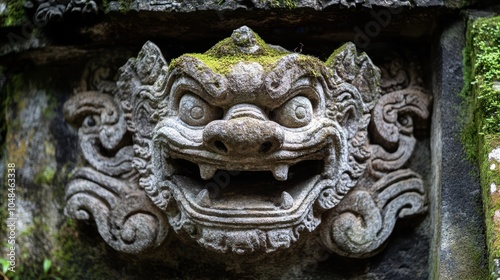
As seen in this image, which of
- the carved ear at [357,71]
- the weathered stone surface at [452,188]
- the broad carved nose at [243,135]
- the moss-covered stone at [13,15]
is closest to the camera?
the broad carved nose at [243,135]

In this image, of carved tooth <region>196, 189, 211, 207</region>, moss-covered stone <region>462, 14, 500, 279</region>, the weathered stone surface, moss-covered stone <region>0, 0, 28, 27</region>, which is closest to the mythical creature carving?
carved tooth <region>196, 189, 211, 207</region>

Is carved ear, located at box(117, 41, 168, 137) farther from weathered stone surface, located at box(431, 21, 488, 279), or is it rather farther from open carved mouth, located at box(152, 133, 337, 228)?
weathered stone surface, located at box(431, 21, 488, 279)

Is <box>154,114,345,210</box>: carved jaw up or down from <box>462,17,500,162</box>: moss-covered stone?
down

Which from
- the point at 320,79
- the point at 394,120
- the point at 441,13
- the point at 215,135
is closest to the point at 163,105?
the point at 215,135

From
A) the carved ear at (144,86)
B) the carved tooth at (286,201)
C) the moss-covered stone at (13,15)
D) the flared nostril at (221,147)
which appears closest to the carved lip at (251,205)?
the carved tooth at (286,201)

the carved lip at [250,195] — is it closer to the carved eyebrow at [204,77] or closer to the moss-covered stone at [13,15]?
the carved eyebrow at [204,77]

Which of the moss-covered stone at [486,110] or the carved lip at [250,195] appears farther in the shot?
the carved lip at [250,195]

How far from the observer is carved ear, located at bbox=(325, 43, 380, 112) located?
10.2 feet

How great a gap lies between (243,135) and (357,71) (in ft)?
2.02

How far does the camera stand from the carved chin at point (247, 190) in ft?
9.57

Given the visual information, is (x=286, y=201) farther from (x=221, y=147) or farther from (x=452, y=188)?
(x=452, y=188)

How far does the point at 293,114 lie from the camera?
117 inches

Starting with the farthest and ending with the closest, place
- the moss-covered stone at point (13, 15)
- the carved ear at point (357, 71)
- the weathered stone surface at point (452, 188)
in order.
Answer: the moss-covered stone at point (13, 15)
the carved ear at point (357, 71)
the weathered stone surface at point (452, 188)

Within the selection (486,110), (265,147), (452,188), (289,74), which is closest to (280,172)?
(265,147)
